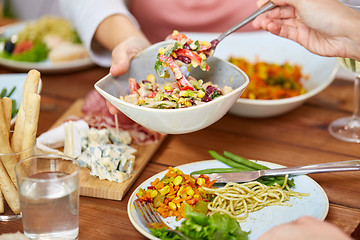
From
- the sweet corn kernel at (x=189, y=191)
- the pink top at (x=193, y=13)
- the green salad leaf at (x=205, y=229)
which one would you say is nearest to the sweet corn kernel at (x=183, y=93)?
the sweet corn kernel at (x=189, y=191)

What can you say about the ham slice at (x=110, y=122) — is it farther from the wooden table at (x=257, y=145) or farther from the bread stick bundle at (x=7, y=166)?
the bread stick bundle at (x=7, y=166)

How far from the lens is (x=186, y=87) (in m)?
1.62

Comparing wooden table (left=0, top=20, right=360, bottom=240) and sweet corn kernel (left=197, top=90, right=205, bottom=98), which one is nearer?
wooden table (left=0, top=20, right=360, bottom=240)

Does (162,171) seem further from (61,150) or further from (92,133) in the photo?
(61,150)

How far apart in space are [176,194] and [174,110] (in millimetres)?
253

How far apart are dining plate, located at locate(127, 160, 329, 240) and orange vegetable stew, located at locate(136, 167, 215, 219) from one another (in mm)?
30

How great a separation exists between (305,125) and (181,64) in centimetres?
71

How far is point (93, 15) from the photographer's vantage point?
2.32m

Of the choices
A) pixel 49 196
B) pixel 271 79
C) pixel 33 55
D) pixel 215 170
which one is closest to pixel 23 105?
pixel 49 196

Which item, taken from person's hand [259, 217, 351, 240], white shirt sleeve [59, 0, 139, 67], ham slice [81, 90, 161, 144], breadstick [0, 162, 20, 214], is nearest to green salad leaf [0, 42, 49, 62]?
white shirt sleeve [59, 0, 139, 67]

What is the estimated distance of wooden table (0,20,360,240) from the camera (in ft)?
4.82

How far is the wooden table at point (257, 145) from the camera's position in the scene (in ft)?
4.82

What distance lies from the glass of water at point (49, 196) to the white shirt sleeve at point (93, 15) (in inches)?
44.3

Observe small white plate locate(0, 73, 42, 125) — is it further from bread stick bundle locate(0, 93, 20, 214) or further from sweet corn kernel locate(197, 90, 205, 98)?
sweet corn kernel locate(197, 90, 205, 98)
